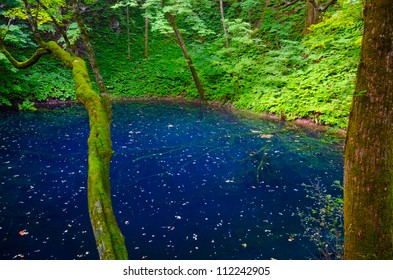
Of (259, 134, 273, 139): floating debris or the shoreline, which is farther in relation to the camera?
the shoreline

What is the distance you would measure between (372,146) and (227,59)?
16088 mm

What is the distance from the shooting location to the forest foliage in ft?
41.0

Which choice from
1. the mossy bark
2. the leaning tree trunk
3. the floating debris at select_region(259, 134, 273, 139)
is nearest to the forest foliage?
the floating debris at select_region(259, 134, 273, 139)

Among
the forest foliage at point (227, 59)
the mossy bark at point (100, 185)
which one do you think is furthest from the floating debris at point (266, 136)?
the mossy bark at point (100, 185)

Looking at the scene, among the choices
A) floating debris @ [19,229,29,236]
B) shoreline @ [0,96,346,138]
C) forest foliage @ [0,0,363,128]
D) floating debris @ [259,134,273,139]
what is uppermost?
forest foliage @ [0,0,363,128]

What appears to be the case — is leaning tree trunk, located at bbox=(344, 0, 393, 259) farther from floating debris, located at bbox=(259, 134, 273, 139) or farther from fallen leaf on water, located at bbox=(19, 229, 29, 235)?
floating debris, located at bbox=(259, 134, 273, 139)

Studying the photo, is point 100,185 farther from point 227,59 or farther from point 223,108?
point 227,59

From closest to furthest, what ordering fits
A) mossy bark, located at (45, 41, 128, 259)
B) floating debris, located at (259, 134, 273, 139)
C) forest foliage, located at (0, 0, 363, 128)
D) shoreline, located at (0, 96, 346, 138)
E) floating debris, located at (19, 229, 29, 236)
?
mossy bark, located at (45, 41, 128, 259), floating debris, located at (19, 229, 29, 236), floating debris, located at (259, 134, 273, 139), shoreline, located at (0, 96, 346, 138), forest foliage, located at (0, 0, 363, 128)

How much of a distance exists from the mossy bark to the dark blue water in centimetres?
241

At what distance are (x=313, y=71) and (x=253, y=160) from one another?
7.72 meters

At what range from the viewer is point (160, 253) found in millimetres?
4523

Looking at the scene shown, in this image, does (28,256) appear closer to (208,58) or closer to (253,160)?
(253,160)

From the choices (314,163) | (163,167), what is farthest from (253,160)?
(163,167)

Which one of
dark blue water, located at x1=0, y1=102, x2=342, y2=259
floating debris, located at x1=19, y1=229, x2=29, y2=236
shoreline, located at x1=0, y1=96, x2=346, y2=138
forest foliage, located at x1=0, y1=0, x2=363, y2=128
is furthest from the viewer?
forest foliage, located at x1=0, y1=0, x2=363, y2=128
